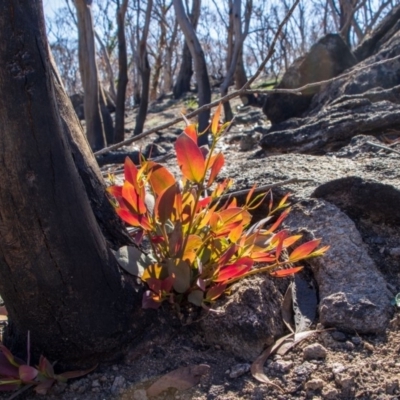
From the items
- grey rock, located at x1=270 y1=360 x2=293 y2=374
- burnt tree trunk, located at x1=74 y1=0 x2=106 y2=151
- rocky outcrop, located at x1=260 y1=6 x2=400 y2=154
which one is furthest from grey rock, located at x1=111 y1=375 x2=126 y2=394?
burnt tree trunk, located at x1=74 y1=0 x2=106 y2=151

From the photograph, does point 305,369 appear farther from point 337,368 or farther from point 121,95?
point 121,95

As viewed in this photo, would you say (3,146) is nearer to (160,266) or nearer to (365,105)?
(160,266)

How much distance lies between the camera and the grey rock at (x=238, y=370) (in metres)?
1.62

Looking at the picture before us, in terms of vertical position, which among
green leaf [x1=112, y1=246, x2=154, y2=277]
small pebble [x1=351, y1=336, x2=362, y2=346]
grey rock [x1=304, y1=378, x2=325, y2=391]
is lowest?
grey rock [x1=304, y1=378, x2=325, y2=391]

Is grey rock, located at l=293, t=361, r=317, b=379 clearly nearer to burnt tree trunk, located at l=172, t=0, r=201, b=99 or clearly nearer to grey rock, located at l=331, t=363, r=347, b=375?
grey rock, located at l=331, t=363, r=347, b=375

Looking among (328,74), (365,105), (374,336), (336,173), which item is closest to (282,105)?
(328,74)

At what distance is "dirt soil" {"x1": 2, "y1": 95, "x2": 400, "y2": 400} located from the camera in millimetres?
1552

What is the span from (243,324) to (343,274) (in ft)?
1.53

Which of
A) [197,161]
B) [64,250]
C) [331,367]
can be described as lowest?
[331,367]

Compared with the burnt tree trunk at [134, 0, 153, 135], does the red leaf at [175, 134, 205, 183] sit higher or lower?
lower

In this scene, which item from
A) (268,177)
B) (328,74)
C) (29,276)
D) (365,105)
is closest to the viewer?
(29,276)

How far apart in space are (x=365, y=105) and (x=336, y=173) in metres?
1.76

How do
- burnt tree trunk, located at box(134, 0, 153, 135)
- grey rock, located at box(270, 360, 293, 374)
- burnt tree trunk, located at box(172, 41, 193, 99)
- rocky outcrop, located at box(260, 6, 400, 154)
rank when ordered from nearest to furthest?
A: grey rock, located at box(270, 360, 293, 374) → rocky outcrop, located at box(260, 6, 400, 154) → burnt tree trunk, located at box(134, 0, 153, 135) → burnt tree trunk, located at box(172, 41, 193, 99)

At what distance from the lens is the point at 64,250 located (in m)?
1.52
